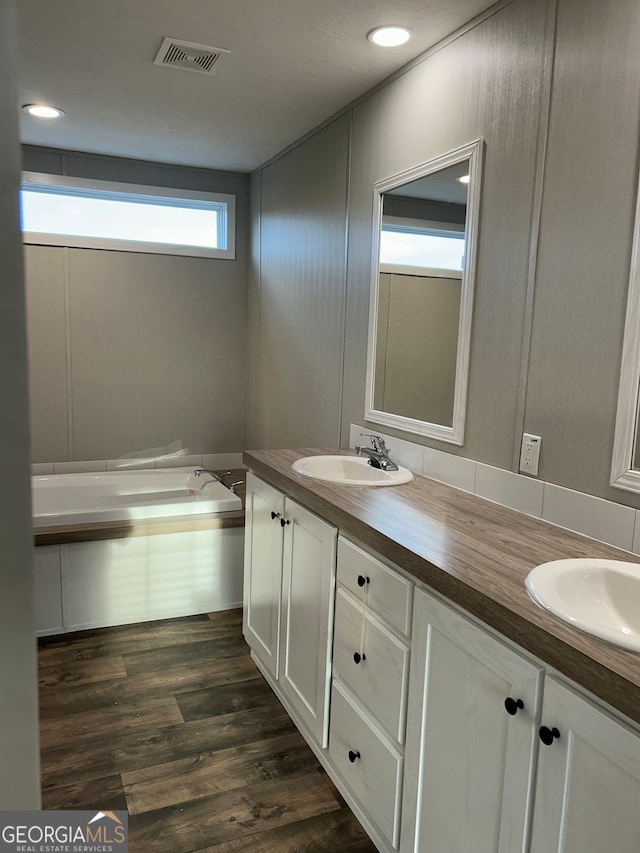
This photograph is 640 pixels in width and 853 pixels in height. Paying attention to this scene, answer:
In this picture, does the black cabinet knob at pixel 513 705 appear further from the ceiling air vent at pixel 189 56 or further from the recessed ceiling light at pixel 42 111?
the recessed ceiling light at pixel 42 111

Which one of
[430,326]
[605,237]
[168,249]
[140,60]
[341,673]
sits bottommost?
[341,673]

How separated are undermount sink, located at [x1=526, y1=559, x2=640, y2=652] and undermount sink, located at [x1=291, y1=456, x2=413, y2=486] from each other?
Result: 3.03 ft

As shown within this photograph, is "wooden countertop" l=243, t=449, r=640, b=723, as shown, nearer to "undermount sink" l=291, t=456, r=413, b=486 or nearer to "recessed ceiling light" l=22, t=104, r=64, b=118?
"undermount sink" l=291, t=456, r=413, b=486

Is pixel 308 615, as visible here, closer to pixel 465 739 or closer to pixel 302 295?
pixel 465 739

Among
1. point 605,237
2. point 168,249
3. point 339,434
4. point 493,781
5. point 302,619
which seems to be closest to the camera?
point 493,781

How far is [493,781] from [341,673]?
74 centimetres

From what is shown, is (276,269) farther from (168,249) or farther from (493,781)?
(493,781)

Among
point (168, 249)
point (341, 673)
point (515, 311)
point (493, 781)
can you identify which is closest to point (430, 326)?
point (515, 311)

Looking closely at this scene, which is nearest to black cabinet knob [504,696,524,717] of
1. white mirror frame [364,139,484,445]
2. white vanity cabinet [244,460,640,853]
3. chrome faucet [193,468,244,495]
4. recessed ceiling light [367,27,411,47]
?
white vanity cabinet [244,460,640,853]

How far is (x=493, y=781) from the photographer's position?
1.25m

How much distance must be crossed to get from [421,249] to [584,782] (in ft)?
6.05

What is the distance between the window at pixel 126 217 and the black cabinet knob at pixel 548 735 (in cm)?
372

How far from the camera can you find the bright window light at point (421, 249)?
2.17m

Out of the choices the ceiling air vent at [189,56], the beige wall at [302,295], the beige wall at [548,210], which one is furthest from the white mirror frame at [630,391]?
the ceiling air vent at [189,56]
